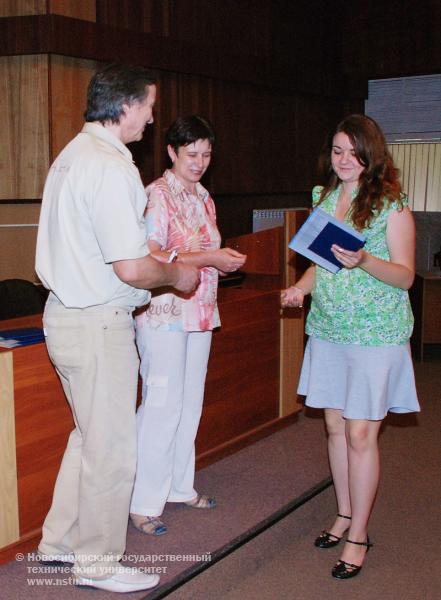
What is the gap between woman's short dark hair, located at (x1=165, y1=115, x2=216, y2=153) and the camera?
2863 mm

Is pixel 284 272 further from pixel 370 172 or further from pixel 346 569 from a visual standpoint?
pixel 346 569

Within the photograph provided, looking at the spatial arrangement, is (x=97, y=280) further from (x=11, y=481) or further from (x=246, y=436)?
(x=246, y=436)

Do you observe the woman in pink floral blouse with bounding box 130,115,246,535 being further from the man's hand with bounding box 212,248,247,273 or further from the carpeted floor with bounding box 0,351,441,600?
the carpeted floor with bounding box 0,351,441,600

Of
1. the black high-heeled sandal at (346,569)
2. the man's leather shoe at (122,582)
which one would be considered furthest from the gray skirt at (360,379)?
the man's leather shoe at (122,582)

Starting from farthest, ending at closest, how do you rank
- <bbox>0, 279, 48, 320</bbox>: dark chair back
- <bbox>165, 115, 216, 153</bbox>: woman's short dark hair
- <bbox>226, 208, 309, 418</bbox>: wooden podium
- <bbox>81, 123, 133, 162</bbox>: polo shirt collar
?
<bbox>226, 208, 309, 418</bbox>: wooden podium → <bbox>0, 279, 48, 320</bbox>: dark chair back → <bbox>165, 115, 216, 153</bbox>: woman's short dark hair → <bbox>81, 123, 133, 162</bbox>: polo shirt collar

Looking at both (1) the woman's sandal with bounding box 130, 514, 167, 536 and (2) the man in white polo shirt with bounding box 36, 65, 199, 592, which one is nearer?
(2) the man in white polo shirt with bounding box 36, 65, 199, 592

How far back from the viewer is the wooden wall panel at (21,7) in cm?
432

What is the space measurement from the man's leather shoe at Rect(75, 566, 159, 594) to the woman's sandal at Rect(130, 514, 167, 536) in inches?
15.9

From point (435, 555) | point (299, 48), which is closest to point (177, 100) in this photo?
point (299, 48)

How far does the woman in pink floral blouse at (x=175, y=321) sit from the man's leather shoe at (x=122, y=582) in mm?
412

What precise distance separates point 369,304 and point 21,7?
9.84ft

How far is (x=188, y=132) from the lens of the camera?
2861 millimetres

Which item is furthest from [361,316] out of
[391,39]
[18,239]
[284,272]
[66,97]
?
[391,39]

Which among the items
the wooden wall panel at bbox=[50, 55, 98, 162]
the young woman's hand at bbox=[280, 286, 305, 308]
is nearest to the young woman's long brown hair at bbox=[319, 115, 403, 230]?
the young woman's hand at bbox=[280, 286, 305, 308]
